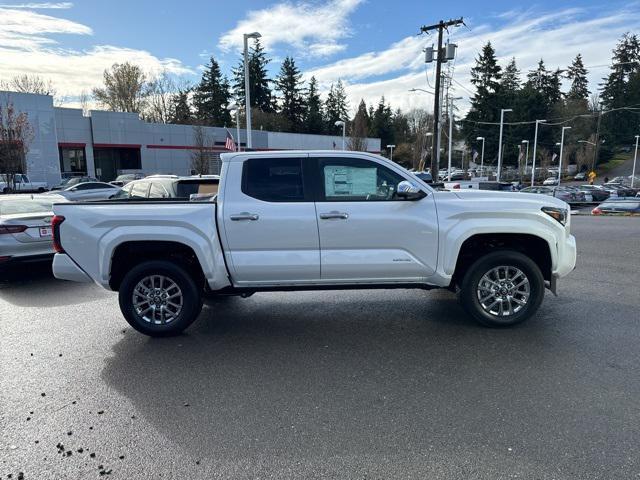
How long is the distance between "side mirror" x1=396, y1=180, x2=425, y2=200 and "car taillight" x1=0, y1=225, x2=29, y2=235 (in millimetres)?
6213

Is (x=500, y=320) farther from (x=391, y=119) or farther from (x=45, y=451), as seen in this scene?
(x=391, y=119)

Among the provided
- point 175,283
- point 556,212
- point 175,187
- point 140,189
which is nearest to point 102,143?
point 140,189

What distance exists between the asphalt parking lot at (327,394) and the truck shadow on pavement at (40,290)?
21.5 inches

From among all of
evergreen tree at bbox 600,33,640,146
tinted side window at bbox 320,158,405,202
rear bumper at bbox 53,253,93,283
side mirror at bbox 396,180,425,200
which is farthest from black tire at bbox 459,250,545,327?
evergreen tree at bbox 600,33,640,146

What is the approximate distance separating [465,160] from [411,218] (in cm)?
8670

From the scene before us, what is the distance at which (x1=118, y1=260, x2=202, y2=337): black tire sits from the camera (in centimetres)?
494

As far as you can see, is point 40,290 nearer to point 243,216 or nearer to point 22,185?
point 243,216

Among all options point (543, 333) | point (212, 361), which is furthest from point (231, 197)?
point (543, 333)

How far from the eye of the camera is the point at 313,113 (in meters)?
78.4

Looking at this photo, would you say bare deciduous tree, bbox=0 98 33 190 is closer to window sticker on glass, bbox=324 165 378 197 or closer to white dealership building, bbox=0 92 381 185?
white dealership building, bbox=0 92 381 185

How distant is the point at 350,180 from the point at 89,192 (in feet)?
69.2

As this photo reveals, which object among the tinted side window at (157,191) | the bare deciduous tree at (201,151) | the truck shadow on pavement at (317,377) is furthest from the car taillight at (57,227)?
the bare deciduous tree at (201,151)

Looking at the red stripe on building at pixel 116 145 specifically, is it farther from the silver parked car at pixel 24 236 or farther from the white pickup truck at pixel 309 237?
the white pickup truck at pixel 309 237

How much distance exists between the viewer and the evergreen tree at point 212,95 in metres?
74.4
